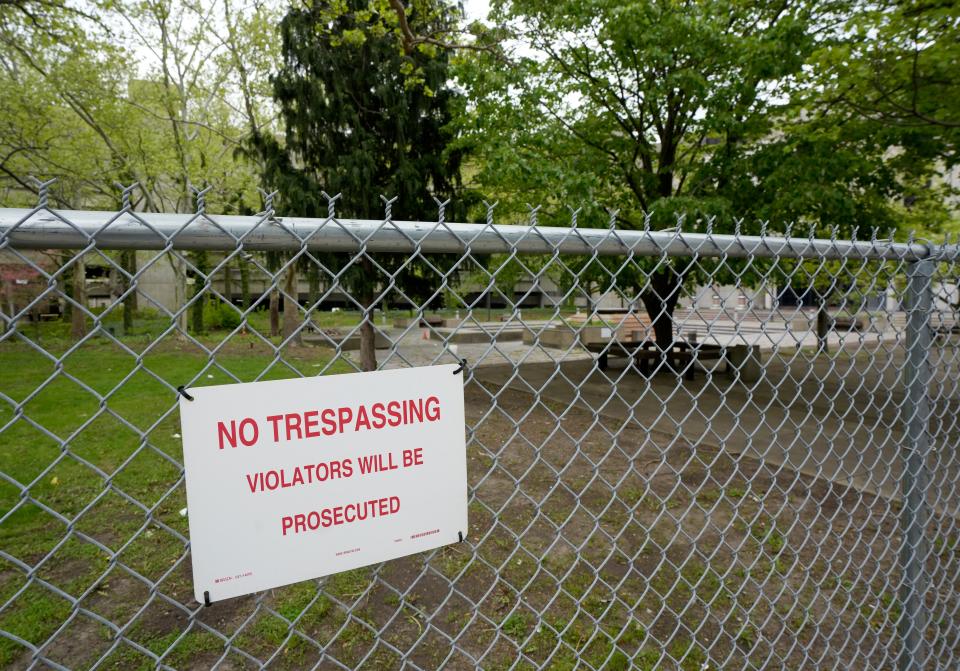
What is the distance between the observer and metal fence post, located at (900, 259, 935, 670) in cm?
233

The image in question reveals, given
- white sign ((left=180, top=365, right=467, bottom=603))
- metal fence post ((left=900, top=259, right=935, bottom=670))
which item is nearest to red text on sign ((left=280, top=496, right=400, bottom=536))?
white sign ((left=180, top=365, right=467, bottom=603))

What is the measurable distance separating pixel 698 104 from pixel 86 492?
9.34 metres

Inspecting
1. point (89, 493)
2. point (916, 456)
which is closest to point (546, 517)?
point (916, 456)

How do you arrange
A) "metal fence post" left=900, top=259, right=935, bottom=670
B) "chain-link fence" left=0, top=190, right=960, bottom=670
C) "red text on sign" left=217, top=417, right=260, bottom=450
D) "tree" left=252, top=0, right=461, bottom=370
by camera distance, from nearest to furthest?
"red text on sign" left=217, top=417, right=260, bottom=450 < "chain-link fence" left=0, top=190, right=960, bottom=670 < "metal fence post" left=900, top=259, right=935, bottom=670 < "tree" left=252, top=0, right=461, bottom=370

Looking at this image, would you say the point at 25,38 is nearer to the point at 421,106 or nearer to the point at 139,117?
the point at 139,117

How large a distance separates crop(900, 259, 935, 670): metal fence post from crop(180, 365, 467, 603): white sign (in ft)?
6.49

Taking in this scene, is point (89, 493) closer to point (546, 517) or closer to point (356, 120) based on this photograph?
point (546, 517)

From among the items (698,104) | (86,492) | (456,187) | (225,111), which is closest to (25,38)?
(225,111)

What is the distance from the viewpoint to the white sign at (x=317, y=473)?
Result: 3.89 ft

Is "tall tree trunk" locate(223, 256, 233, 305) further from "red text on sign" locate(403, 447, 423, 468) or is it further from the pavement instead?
"red text on sign" locate(403, 447, 423, 468)

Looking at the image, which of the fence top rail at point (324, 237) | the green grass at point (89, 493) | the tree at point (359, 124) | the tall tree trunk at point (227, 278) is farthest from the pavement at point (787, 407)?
the tree at point (359, 124)

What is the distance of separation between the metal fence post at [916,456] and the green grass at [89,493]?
2.36m

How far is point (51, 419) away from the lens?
291 inches

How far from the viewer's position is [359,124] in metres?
9.56
